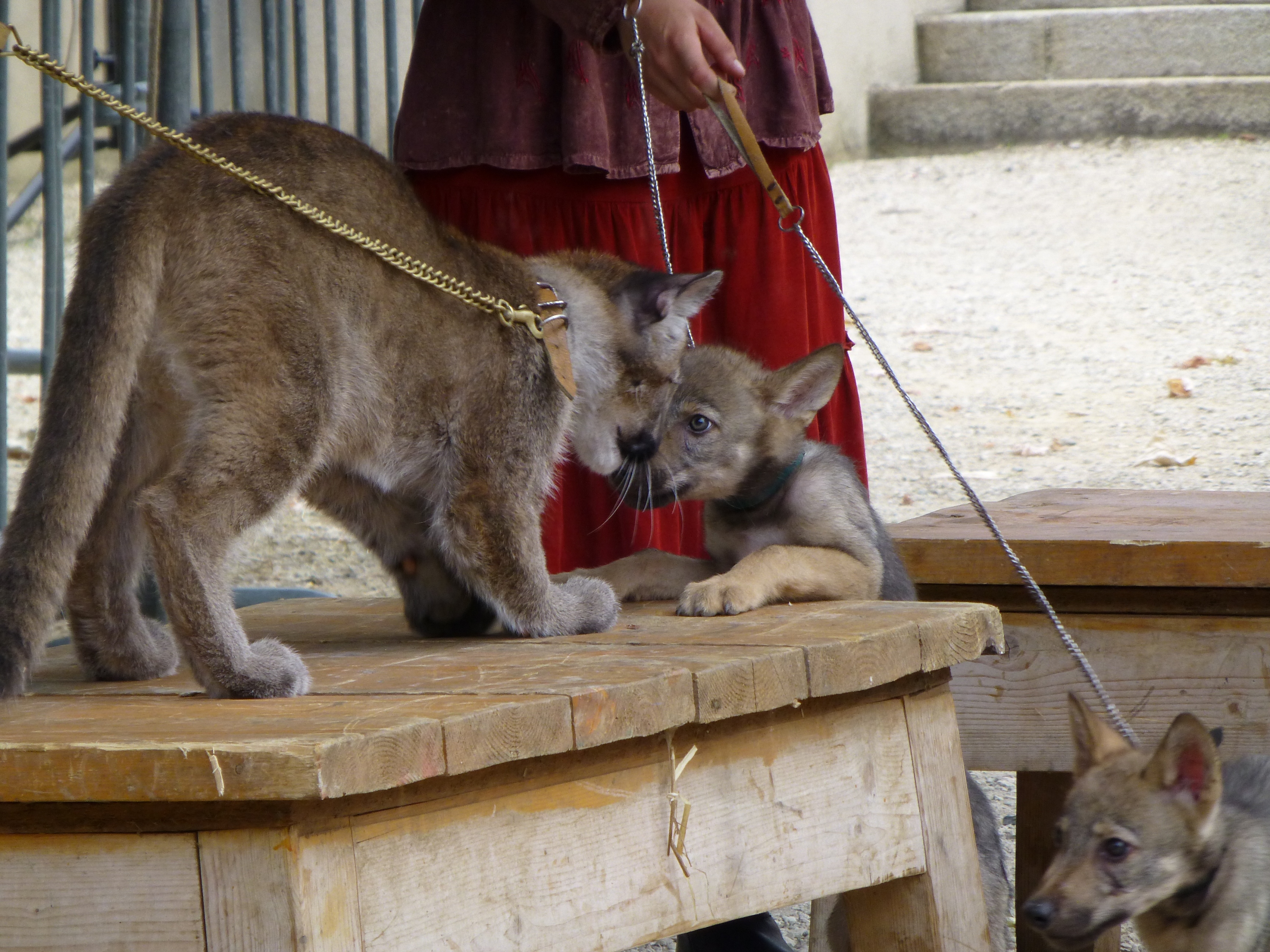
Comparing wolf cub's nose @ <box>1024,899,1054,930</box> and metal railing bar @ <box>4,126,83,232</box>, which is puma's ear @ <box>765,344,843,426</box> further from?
metal railing bar @ <box>4,126,83,232</box>

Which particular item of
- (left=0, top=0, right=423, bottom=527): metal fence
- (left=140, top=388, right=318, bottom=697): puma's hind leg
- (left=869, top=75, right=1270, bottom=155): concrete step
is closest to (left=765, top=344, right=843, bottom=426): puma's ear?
(left=140, top=388, right=318, bottom=697): puma's hind leg

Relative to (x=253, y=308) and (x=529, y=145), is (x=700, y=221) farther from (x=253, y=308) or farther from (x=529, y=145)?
(x=253, y=308)

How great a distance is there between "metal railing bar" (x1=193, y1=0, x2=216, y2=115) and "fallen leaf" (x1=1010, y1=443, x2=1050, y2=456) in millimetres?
4413

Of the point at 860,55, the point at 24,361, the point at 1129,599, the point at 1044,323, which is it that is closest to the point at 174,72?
the point at 24,361

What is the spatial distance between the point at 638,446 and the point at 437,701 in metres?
1.14

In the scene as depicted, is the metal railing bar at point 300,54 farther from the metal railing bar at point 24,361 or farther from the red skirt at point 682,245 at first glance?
the red skirt at point 682,245

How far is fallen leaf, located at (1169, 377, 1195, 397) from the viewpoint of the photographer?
8273 mm

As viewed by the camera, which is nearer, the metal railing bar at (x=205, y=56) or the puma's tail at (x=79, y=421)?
the puma's tail at (x=79, y=421)

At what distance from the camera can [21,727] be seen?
185 centimetres

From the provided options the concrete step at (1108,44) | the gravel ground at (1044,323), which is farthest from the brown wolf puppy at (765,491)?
the concrete step at (1108,44)

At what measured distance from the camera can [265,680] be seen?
2.10 m

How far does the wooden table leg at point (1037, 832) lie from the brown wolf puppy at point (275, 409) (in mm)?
1297

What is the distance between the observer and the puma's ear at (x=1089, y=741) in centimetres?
261

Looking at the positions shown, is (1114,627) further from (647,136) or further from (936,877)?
(647,136)
